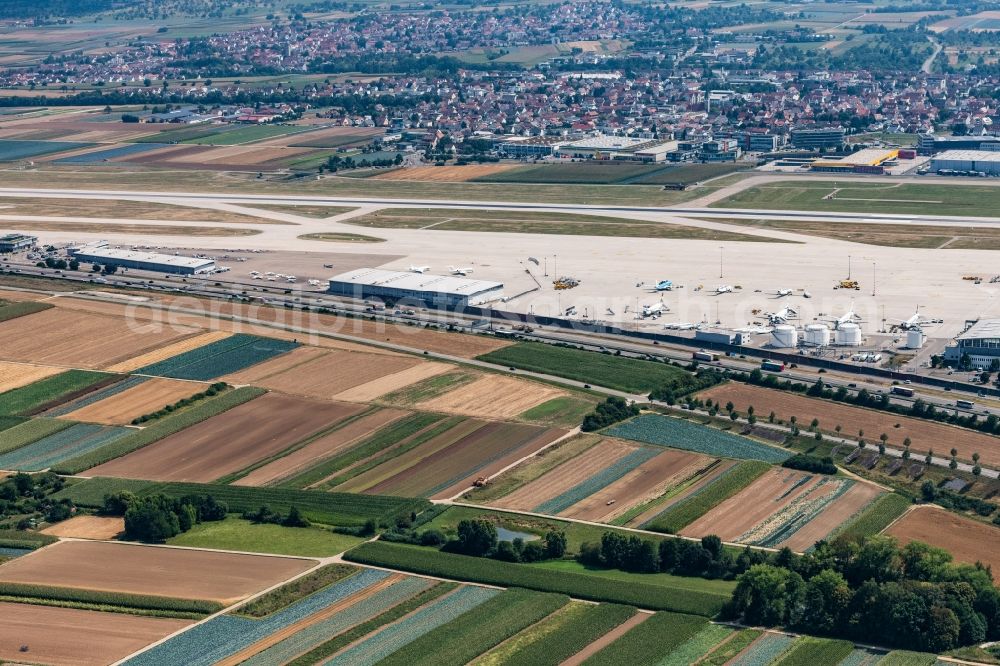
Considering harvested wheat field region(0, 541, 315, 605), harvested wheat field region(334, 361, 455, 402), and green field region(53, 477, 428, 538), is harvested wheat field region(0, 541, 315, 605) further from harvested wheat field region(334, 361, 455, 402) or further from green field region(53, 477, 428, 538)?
harvested wheat field region(334, 361, 455, 402)

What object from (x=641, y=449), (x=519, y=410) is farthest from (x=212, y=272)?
(x=641, y=449)

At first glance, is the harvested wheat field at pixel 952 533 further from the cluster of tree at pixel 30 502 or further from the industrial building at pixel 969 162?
the industrial building at pixel 969 162

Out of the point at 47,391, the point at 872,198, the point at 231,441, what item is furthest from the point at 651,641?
the point at 872,198

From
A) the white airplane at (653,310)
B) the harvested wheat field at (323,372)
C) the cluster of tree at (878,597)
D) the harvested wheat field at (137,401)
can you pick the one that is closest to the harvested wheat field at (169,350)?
the harvested wheat field at (137,401)

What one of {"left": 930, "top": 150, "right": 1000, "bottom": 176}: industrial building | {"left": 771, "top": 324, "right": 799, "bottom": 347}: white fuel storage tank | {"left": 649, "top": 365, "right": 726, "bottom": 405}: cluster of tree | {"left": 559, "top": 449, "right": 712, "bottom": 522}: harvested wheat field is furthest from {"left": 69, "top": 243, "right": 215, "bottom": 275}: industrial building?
{"left": 930, "top": 150, "right": 1000, "bottom": 176}: industrial building

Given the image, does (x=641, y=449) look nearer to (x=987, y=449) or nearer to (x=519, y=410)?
(x=519, y=410)
